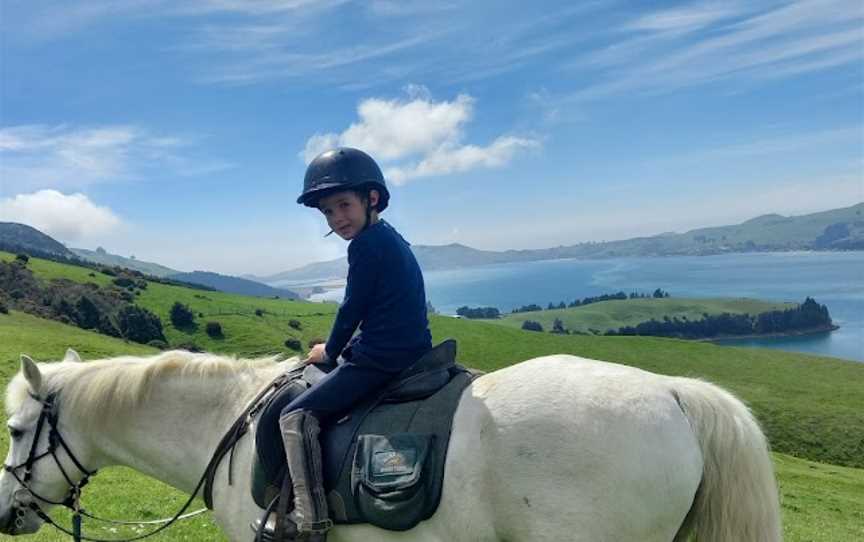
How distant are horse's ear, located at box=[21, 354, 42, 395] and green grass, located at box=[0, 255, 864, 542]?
5017 mm

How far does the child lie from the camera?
161 inches

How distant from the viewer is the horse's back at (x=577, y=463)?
3637 millimetres

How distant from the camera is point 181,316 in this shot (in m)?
74.4

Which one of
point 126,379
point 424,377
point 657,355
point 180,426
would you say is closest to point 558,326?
point 657,355

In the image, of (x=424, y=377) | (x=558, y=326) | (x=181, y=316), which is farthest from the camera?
(x=558, y=326)

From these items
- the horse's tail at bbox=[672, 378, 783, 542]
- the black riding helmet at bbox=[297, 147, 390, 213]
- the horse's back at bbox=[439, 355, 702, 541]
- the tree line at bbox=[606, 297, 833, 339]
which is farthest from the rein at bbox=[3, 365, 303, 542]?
the tree line at bbox=[606, 297, 833, 339]

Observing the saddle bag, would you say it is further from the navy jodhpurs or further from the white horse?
the navy jodhpurs

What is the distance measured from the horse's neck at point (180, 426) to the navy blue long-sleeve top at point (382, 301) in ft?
4.38

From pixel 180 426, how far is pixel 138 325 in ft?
223

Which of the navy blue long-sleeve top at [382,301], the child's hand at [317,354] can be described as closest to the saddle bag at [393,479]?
the navy blue long-sleeve top at [382,301]

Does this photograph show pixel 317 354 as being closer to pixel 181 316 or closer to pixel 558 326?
pixel 181 316

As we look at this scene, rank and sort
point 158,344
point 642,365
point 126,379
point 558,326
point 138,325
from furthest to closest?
point 558,326
point 642,365
point 138,325
point 158,344
point 126,379

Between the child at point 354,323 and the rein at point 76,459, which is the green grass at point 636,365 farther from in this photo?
the child at point 354,323

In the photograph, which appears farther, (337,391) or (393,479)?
(337,391)
